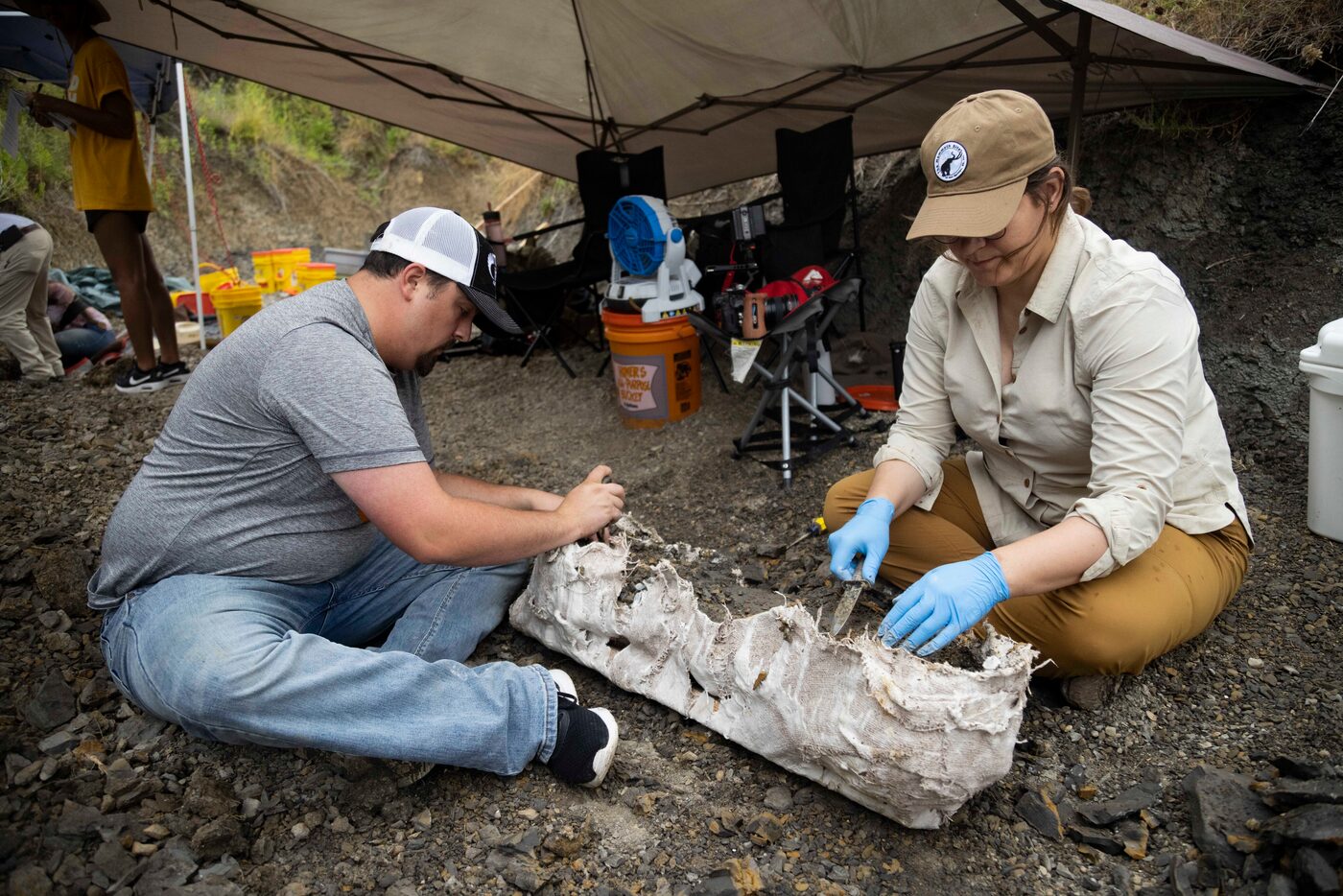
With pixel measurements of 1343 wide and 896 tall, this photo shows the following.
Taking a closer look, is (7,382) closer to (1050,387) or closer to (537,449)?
(537,449)

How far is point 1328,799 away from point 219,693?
6.51ft

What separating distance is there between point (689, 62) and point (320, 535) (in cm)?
300

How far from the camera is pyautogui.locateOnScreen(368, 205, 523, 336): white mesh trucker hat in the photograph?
1.86 meters

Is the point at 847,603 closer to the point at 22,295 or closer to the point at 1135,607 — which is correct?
the point at 1135,607

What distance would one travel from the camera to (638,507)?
352 centimetres

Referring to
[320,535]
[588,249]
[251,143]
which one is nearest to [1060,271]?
[320,535]

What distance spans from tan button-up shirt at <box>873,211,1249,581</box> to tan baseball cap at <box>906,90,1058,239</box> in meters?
0.26

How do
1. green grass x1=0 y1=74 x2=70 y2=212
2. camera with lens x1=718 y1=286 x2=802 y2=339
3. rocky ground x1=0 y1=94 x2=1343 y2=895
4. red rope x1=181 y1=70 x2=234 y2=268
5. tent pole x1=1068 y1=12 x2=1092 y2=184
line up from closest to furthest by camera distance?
rocky ground x1=0 y1=94 x2=1343 y2=895 → tent pole x1=1068 y1=12 x2=1092 y2=184 → camera with lens x1=718 y1=286 x2=802 y2=339 → red rope x1=181 y1=70 x2=234 y2=268 → green grass x1=0 y1=74 x2=70 y2=212

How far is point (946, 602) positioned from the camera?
167 centimetres

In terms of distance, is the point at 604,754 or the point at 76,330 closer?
the point at 604,754

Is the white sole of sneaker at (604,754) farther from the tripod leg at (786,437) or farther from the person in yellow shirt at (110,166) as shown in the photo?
the person in yellow shirt at (110,166)

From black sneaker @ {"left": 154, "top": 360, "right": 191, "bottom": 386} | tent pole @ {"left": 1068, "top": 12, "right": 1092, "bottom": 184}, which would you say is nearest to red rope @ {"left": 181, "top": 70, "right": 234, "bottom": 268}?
black sneaker @ {"left": 154, "top": 360, "right": 191, "bottom": 386}

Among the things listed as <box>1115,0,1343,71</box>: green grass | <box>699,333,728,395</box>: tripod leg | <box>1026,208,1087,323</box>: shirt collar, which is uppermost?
<box>1115,0,1343,71</box>: green grass

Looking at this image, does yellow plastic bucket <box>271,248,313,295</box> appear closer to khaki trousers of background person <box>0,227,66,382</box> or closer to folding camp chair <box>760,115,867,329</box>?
khaki trousers of background person <box>0,227,66,382</box>
